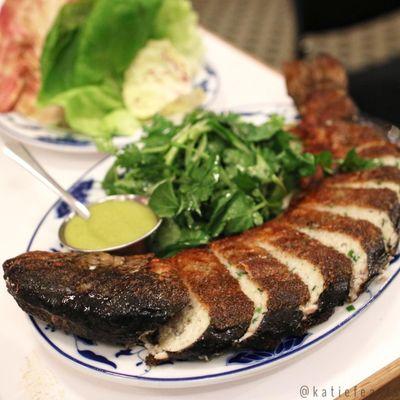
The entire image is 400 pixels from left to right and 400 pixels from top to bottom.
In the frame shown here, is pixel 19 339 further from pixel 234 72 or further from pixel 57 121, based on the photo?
pixel 234 72

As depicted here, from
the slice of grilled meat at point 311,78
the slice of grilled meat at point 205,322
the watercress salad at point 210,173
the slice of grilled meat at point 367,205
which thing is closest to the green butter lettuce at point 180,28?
the slice of grilled meat at point 311,78

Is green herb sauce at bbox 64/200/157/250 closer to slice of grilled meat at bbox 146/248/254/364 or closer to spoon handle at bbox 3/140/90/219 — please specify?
spoon handle at bbox 3/140/90/219

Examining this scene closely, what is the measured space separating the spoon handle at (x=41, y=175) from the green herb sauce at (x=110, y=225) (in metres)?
0.04

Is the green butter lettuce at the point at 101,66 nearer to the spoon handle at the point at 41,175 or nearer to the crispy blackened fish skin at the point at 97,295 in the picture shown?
the spoon handle at the point at 41,175

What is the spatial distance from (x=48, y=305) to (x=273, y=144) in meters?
1.24

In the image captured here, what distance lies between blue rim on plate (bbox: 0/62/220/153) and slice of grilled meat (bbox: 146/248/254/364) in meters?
1.31

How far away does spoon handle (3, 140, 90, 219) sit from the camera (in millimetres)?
2275

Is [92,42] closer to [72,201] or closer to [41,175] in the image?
[41,175]

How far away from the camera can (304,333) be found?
70.5 inches

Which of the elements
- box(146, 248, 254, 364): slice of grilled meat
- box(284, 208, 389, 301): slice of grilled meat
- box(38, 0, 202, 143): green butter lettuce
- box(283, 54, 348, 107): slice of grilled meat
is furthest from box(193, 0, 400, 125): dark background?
box(146, 248, 254, 364): slice of grilled meat

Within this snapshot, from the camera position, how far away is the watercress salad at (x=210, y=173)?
2223 millimetres

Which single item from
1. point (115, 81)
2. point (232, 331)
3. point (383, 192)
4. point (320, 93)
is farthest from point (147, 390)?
point (115, 81)

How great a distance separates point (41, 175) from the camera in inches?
93.7

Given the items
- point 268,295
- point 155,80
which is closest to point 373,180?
point 268,295
